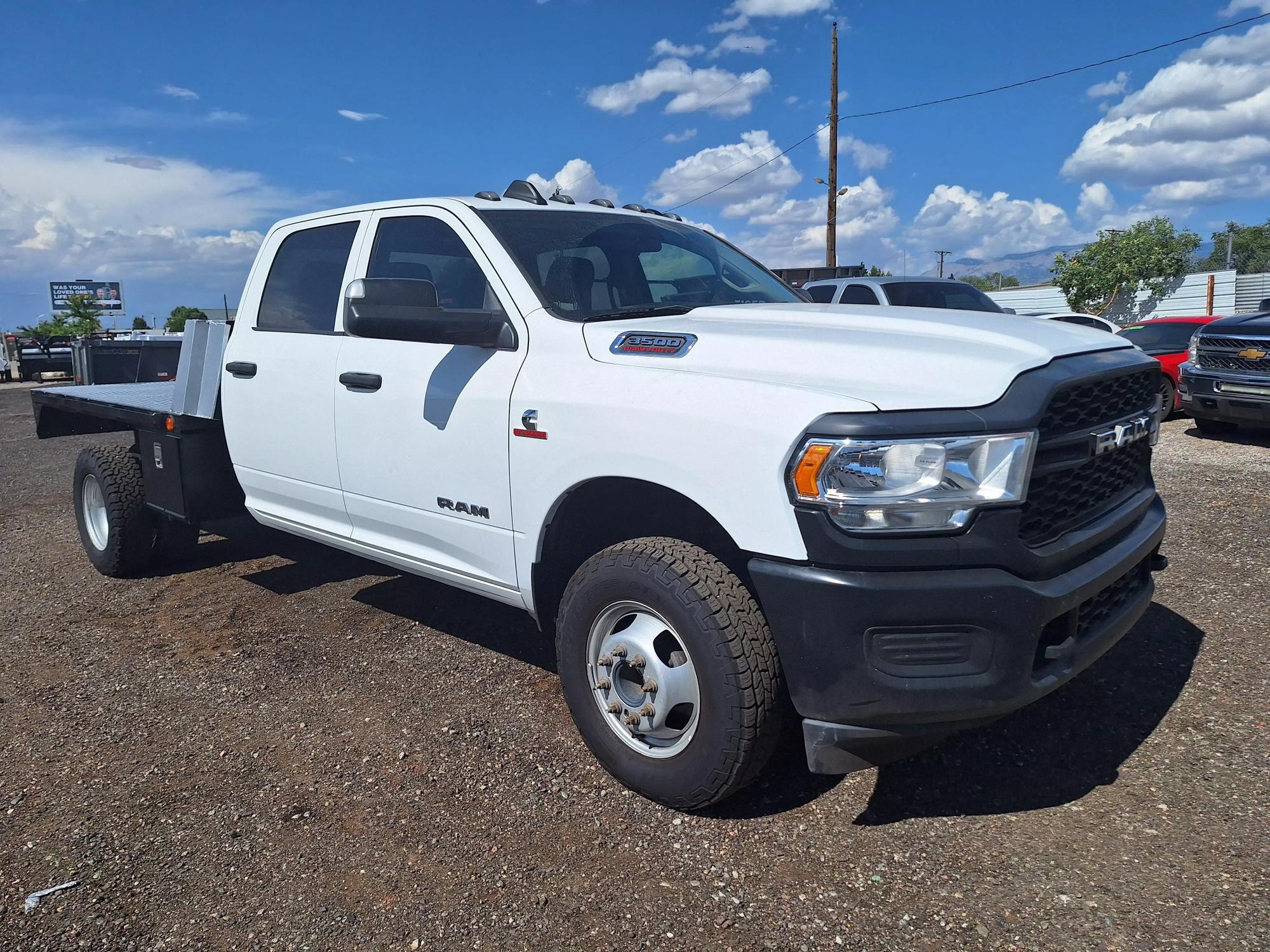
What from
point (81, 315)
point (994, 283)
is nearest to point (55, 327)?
point (81, 315)

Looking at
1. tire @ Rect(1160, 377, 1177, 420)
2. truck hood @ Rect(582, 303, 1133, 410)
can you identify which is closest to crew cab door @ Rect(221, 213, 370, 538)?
truck hood @ Rect(582, 303, 1133, 410)

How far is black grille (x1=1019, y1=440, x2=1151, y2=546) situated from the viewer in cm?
246

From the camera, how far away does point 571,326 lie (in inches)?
125

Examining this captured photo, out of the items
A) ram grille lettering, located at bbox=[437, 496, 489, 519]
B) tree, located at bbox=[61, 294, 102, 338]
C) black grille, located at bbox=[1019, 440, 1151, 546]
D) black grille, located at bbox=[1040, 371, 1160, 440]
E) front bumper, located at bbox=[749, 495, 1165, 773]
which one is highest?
tree, located at bbox=[61, 294, 102, 338]

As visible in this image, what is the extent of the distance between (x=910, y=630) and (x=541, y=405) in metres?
1.41

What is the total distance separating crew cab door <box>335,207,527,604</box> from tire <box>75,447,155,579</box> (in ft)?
7.15

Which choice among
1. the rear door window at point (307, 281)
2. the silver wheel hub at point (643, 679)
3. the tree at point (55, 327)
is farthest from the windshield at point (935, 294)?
the tree at point (55, 327)

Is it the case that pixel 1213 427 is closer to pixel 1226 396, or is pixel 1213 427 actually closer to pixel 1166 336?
pixel 1226 396

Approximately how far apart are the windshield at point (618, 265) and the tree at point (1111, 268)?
35.2 m

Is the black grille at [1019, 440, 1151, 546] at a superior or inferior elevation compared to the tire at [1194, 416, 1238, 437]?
superior

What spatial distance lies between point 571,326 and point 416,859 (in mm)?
1757

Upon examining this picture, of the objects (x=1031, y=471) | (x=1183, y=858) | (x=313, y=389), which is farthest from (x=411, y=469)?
(x=1183, y=858)

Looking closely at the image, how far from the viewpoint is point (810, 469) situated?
239 cm

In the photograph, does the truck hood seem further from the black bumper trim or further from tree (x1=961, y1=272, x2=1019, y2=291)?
tree (x1=961, y1=272, x2=1019, y2=291)
